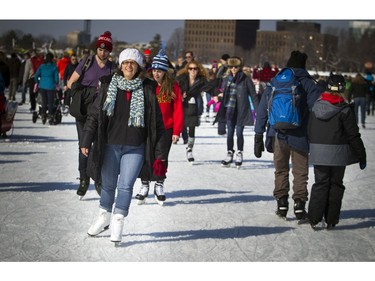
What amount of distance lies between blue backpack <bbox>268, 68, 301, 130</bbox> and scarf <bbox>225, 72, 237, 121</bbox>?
12.5ft

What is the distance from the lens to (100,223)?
574 cm

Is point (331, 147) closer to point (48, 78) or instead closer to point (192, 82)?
point (192, 82)

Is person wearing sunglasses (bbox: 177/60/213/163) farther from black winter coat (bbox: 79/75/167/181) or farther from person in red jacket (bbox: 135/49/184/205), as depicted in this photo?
black winter coat (bbox: 79/75/167/181)

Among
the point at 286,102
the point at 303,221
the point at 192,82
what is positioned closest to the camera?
the point at 286,102

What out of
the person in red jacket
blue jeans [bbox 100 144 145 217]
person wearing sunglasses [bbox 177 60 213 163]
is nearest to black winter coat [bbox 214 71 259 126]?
person wearing sunglasses [bbox 177 60 213 163]

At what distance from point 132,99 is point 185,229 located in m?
1.54

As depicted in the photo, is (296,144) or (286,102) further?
(296,144)

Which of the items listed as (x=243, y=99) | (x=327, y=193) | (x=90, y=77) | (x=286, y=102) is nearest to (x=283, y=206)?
(x=327, y=193)

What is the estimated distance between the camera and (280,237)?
606cm

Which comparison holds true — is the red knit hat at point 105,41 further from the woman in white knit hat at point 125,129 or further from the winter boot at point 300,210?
the winter boot at point 300,210
